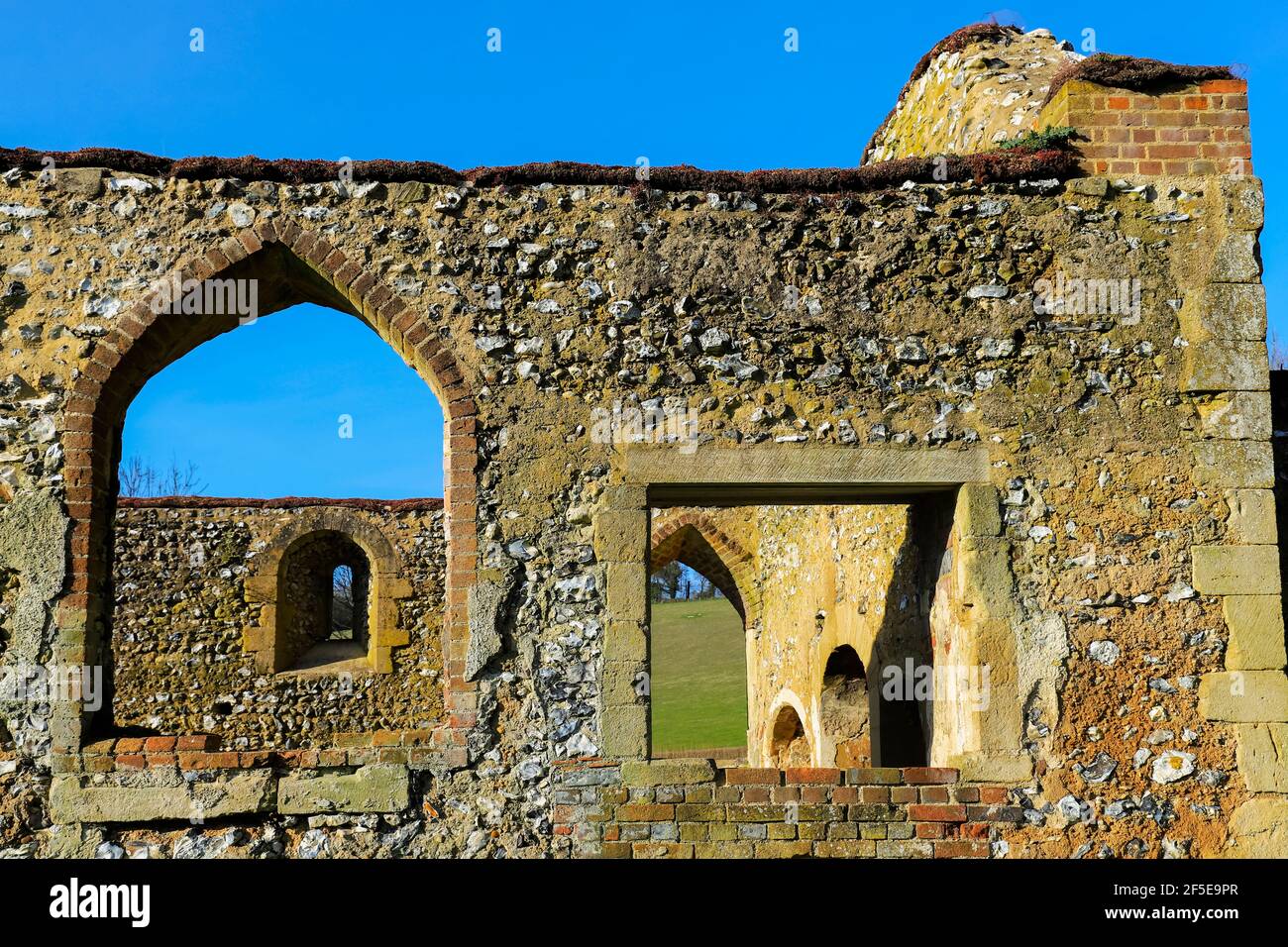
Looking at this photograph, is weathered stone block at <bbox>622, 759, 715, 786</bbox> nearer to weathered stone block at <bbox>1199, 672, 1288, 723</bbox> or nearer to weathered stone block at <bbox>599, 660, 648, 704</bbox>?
weathered stone block at <bbox>599, 660, 648, 704</bbox>

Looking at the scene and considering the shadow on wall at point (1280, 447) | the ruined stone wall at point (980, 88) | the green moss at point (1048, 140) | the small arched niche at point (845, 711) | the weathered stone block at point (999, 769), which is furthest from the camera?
the small arched niche at point (845, 711)

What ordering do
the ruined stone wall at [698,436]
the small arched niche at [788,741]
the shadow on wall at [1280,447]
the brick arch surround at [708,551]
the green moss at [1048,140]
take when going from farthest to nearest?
the brick arch surround at [708,551]
the small arched niche at [788,741]
the shadow on wall at [1280,447]
the green moss at [1048,140]
the ruined stone wall at [698,436]

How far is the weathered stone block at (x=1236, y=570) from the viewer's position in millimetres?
5676

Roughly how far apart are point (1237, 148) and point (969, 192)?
146cm

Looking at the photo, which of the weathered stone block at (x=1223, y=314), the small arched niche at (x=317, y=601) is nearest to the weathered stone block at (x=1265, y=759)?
the weathered stone block at (x=1223, y=314)

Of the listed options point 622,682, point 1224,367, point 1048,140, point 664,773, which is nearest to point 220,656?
point 622,682

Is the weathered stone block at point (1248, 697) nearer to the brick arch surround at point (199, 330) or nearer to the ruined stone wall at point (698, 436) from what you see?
the ruined stone wall at point (698, 436)

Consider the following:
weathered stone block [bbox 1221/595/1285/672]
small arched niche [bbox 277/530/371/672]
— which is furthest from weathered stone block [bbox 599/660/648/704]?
small arched niche [bbox 277/530/371/672]

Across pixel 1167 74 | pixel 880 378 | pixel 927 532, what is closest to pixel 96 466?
pixel 880 378

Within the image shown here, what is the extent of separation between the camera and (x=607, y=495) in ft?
18.6

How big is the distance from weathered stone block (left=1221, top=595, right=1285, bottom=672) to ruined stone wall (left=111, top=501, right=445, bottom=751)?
892cm

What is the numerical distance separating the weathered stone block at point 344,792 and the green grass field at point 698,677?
11.6m

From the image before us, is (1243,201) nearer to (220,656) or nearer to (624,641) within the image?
(624,641)

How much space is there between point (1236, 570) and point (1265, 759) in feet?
3.00
